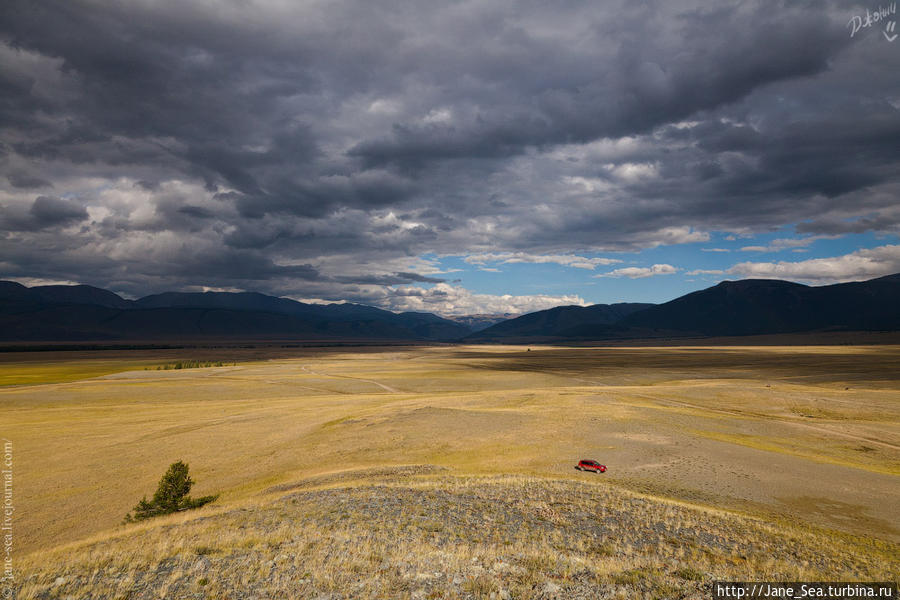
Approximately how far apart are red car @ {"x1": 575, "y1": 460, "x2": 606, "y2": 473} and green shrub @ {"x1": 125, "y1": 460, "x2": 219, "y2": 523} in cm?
2471

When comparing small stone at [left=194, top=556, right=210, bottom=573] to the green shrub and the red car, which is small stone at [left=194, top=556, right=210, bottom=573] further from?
the red car

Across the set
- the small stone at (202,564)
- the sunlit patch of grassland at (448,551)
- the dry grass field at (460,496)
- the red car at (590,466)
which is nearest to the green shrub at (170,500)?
the dry grass field at (460,496)

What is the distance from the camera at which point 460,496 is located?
23.8 m

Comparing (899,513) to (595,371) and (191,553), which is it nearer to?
(191,553)

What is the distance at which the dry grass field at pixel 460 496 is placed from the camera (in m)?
14.6

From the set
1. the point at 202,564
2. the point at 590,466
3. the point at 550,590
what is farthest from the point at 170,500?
the point at 590,466

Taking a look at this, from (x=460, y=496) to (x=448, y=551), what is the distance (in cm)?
750

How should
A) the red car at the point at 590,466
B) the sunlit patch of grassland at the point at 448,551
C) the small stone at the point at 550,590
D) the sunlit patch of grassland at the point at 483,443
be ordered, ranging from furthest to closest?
the red car at the point at 590,466 → the sunlit patch of grassland at the point at 483,443 → the sunlit patch of grassland at the point at 448,551 → the small stone at the point at 550,590

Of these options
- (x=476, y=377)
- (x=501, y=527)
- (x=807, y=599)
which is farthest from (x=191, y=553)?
(x=476, y=377)

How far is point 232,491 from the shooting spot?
27.9m

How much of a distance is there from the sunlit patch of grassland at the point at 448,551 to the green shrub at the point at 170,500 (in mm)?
2292

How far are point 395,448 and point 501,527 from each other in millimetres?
19145

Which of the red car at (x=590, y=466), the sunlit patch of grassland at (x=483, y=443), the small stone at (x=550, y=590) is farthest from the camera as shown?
the red car at (x=590, y=466)

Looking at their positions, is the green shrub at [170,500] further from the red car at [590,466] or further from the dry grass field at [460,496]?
the red car at [590,466]
